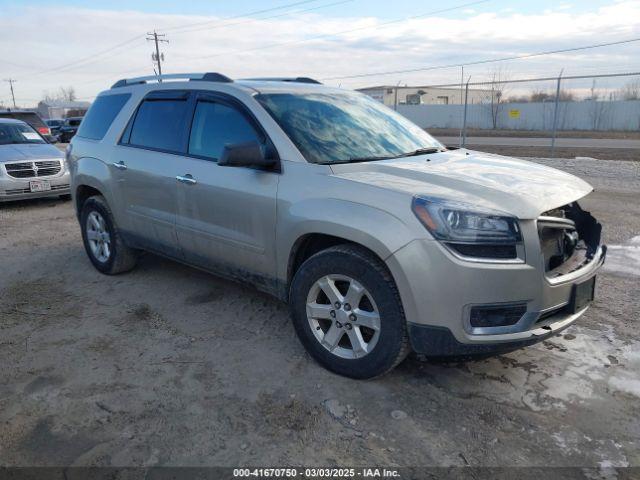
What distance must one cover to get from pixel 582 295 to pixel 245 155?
2.24 meters

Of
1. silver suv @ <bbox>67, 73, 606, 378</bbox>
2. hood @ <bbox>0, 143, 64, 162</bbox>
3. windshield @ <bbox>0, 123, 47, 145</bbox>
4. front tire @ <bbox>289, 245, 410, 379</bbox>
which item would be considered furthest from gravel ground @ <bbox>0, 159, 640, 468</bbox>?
windshield @ <bbox>0, 123, 47, 145</bbox>

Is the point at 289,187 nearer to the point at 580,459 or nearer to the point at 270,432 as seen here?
the point at 270,432

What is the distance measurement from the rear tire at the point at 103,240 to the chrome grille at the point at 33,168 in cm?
456

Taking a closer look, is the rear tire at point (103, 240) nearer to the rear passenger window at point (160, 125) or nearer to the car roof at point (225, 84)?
the rear passenger window at point (160, 125)

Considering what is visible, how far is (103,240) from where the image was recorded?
5301mm

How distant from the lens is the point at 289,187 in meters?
3.35

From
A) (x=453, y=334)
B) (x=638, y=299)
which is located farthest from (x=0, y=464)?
(x=638, y=299)

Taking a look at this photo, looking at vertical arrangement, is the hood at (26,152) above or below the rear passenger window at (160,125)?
below

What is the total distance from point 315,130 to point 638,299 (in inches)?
124

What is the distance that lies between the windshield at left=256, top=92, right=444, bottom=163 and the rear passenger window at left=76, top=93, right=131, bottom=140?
2038 mm

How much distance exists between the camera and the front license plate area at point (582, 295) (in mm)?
2969

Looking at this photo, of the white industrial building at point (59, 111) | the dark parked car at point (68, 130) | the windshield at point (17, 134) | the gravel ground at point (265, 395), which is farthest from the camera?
the white industrial building at point (59, 111)

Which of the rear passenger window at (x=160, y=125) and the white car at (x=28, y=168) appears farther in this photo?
the white car at (x=28, y=168)

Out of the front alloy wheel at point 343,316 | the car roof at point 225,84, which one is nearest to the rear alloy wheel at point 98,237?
the car roof at point 225,84
